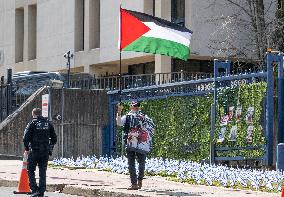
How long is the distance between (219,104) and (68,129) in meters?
6.87

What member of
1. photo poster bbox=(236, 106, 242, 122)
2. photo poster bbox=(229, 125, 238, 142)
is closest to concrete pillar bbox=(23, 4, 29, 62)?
photo poster bbox=(229, 125, 238, 142)

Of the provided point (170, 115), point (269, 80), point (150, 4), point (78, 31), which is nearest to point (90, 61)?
point (78, 31)

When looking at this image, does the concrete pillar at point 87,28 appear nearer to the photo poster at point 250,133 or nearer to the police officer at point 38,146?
the photo poster at point 250,133

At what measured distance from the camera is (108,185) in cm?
1722

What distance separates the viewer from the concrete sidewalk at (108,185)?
15.3 m

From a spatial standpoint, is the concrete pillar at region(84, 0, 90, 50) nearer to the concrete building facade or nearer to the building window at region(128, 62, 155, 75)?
the concrete building facade

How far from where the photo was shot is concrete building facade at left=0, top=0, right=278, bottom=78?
43.8m

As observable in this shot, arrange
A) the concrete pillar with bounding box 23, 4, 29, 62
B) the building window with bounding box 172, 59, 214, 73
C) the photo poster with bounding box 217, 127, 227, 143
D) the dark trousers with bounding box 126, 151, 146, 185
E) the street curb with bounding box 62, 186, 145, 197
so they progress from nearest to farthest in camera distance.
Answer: the street curb with bounding box 62, 186, 145, 197, the dark trousers with bounding box 126, 151, 146, 185, the photo poster with bounding box 217, 127, 227, 143, the building window with bounding box 172, 59, 214, 73, the concrete pillar with bounding box 23, 4, 29, 62

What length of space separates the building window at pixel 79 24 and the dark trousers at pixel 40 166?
3544cm

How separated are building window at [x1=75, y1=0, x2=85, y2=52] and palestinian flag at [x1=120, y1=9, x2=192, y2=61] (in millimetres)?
31759

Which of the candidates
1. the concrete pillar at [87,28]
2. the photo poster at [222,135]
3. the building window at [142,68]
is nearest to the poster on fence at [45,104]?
the photo poster at [222,135]

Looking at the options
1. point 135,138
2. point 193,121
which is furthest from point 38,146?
point 193,121

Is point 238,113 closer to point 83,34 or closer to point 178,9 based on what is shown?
point 178,9

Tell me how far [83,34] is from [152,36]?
32.2 m
